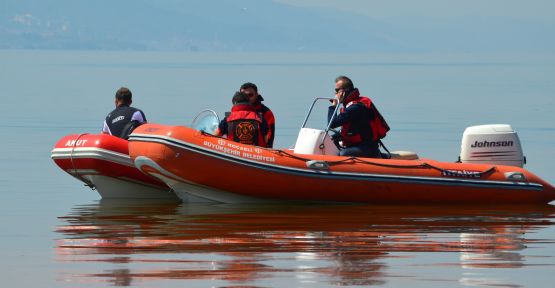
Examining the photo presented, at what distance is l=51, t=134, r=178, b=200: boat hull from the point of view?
41.8ft

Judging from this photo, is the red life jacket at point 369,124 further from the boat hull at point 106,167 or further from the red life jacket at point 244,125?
the boat hull at point 106,167

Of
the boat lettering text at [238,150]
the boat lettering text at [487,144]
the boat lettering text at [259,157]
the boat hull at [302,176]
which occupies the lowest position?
the boat hull at [302,176]

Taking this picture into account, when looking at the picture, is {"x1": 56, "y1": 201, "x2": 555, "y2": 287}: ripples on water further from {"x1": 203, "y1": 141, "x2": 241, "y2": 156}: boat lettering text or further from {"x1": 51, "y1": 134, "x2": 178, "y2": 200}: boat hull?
{"x1": 203, "y1": 141, "x2": 241, "y2": 156}: boat lettering text

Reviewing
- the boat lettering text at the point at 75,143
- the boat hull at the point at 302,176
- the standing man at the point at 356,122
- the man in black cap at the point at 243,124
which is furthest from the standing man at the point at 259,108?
the boat lettering text at the point at 75,143

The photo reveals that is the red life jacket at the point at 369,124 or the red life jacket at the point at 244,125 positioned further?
the red life jacket at the point at 369,124

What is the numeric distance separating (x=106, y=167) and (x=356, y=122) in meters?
2.51

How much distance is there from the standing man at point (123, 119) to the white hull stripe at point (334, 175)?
0.67m

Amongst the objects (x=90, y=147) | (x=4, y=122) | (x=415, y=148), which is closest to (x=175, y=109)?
(x=4, y=122)

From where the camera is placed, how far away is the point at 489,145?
1298 cm

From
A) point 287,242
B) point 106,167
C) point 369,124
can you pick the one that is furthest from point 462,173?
point 106,167

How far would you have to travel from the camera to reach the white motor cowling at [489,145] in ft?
42.4

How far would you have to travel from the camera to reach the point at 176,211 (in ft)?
40.8

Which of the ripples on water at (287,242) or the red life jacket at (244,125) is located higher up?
the red life jacket at (244,125)

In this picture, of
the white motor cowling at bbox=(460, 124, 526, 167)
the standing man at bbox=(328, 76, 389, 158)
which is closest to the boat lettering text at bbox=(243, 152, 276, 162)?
the standing man at bbox=(328, 76, 389, 158)
